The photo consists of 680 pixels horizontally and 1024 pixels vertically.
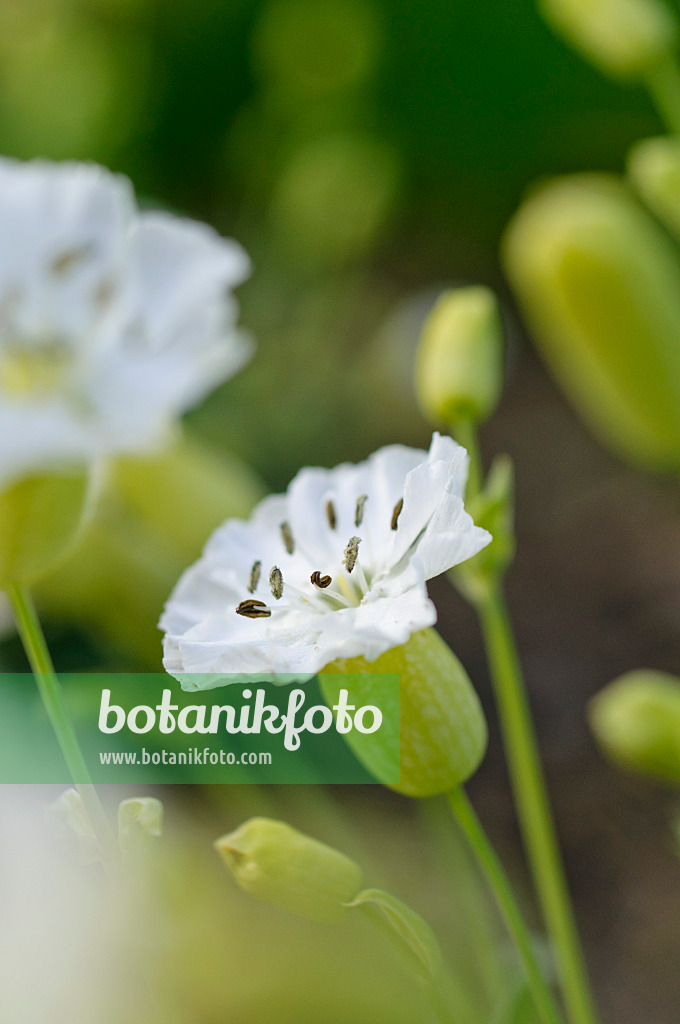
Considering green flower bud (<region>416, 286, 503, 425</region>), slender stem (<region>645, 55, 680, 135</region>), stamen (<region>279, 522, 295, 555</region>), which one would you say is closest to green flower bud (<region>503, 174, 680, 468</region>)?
slender stem (<region>645, 55, 680, 135</region>)

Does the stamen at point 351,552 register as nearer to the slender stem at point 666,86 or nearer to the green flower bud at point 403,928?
the green flower bud at point 403,928

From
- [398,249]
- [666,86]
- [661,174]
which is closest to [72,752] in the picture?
[661,174]

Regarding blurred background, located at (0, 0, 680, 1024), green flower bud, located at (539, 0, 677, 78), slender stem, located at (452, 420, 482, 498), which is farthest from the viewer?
blurred background, located at (0, 0, 680, 1024)

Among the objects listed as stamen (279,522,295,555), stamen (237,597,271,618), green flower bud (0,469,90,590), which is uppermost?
green flower bud (0,469,90,590)

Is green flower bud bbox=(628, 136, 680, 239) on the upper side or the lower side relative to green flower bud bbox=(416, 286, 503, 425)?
upper

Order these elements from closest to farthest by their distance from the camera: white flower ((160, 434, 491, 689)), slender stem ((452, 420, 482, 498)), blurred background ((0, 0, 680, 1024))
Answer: white flower ((160, 434, 491, 689)), slender stem ((452, 420, 482, 498)), blurred background ((0, 0, 680, 1024))

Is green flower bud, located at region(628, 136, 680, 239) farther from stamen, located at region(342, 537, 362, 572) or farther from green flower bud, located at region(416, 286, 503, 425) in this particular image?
stamen, located at region(342, 537, 362, 572)
